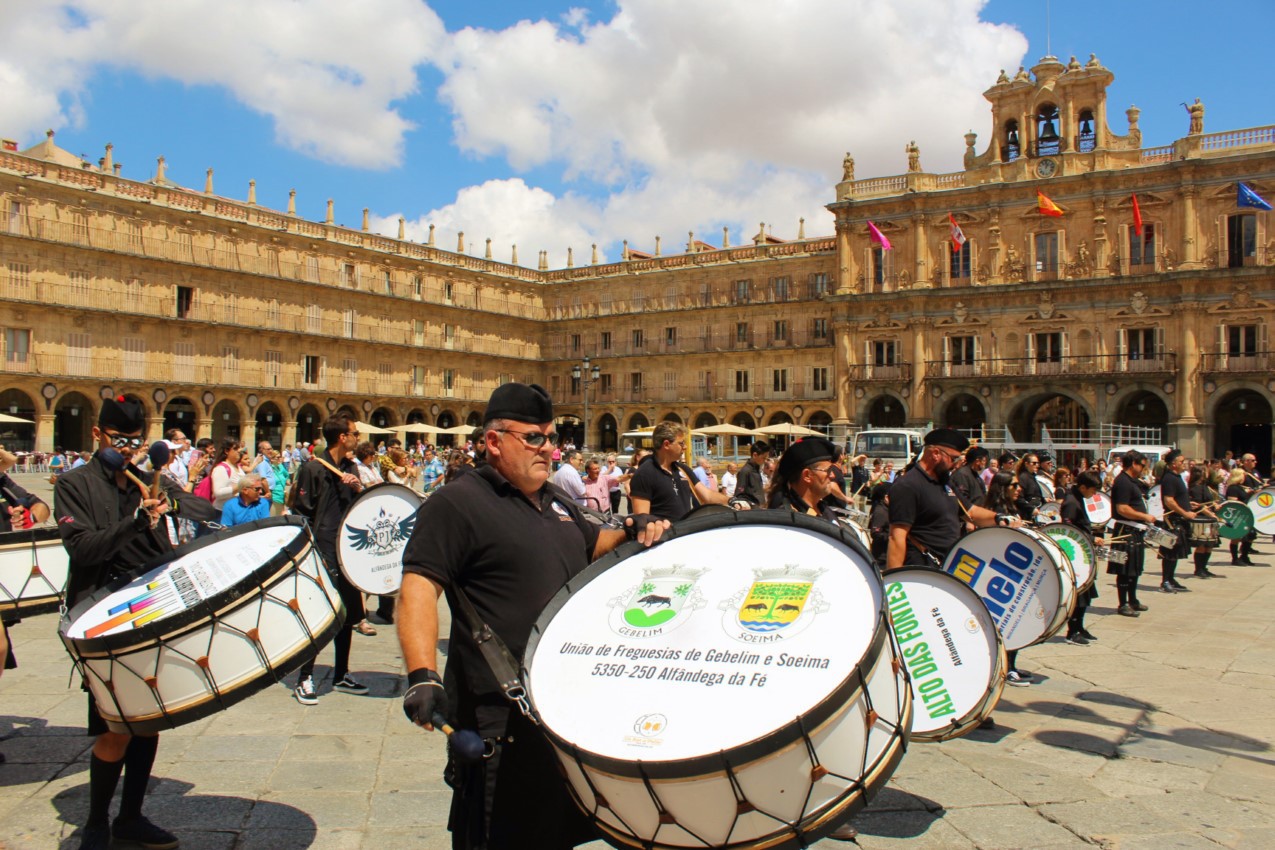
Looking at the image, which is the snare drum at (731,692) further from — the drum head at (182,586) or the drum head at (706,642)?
the drum head at (182,586)

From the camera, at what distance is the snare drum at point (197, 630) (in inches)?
133

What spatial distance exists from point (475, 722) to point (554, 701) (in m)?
0.42

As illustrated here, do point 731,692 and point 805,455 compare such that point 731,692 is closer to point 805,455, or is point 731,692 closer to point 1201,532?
point 805,455

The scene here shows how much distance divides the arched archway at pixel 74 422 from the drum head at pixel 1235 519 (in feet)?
120

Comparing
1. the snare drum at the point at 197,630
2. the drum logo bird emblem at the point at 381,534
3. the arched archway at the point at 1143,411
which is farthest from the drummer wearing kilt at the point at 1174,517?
the arched archway at the point at 1143,411

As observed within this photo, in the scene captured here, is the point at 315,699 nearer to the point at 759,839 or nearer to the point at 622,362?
the point at 759,839

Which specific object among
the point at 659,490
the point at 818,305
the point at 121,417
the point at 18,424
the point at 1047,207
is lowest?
the point at 659,490

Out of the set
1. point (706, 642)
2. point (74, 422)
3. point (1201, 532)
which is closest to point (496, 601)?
point (706, 642)

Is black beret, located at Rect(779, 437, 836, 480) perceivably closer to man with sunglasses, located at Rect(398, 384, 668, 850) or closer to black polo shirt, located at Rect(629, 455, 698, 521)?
black polo shirt, located at Rect(629, 455, 698, 521)

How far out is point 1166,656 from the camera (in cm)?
781

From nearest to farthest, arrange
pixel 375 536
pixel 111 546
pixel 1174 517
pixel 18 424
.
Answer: pixel 111 546
pixel 375 536
pixel 1174 517
pixel 18 424

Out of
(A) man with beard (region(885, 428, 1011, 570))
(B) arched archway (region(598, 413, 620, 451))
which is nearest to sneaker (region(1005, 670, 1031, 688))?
(A) man with beard (region(885, 428, 1011, 570))

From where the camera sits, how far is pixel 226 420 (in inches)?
1603

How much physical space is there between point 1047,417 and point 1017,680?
39.4 m
